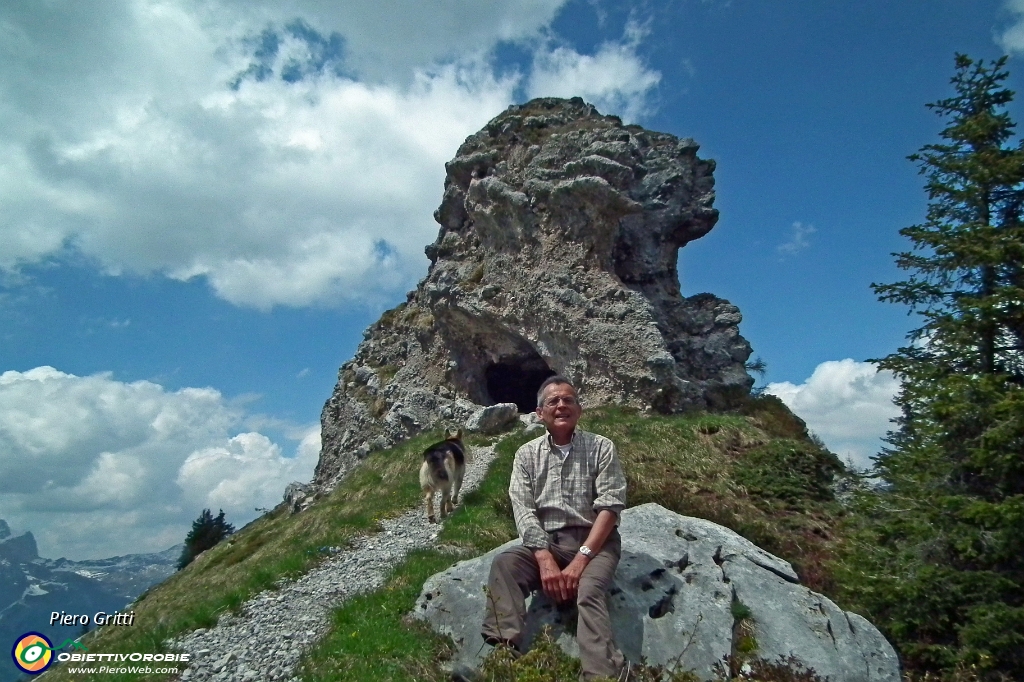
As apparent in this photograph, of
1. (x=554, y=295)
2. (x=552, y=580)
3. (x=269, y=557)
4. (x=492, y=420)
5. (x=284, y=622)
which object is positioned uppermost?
(x=554, y=295)

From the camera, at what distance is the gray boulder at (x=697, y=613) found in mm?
5574

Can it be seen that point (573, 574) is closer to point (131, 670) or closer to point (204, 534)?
point (131, 670)

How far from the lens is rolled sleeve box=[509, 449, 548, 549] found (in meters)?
5.76

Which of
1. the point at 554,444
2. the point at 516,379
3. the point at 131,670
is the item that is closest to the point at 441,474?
the point at 131,670

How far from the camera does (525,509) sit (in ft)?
19.6

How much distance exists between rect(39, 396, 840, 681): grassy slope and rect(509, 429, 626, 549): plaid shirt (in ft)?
4.81

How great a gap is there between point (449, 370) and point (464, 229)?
25.8 ft

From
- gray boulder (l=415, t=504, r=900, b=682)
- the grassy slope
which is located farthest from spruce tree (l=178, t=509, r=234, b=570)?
gray boulder (l=415, t=504, r=900, b=682)

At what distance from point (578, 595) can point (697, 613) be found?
4.32 ft

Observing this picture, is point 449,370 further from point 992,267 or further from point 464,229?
point 992,267

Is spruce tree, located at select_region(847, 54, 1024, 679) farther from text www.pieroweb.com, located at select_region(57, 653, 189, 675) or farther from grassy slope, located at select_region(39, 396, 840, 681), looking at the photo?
text www.pieroweb.com, located at select_region(57, 653, 189, 675)

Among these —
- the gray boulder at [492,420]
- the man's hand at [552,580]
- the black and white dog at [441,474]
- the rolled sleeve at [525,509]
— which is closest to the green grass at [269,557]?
the black and white dog at [441,474]

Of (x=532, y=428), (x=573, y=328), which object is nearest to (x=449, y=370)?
(x=573, y=328)

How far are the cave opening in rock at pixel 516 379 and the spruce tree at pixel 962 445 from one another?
2274 centimetres
